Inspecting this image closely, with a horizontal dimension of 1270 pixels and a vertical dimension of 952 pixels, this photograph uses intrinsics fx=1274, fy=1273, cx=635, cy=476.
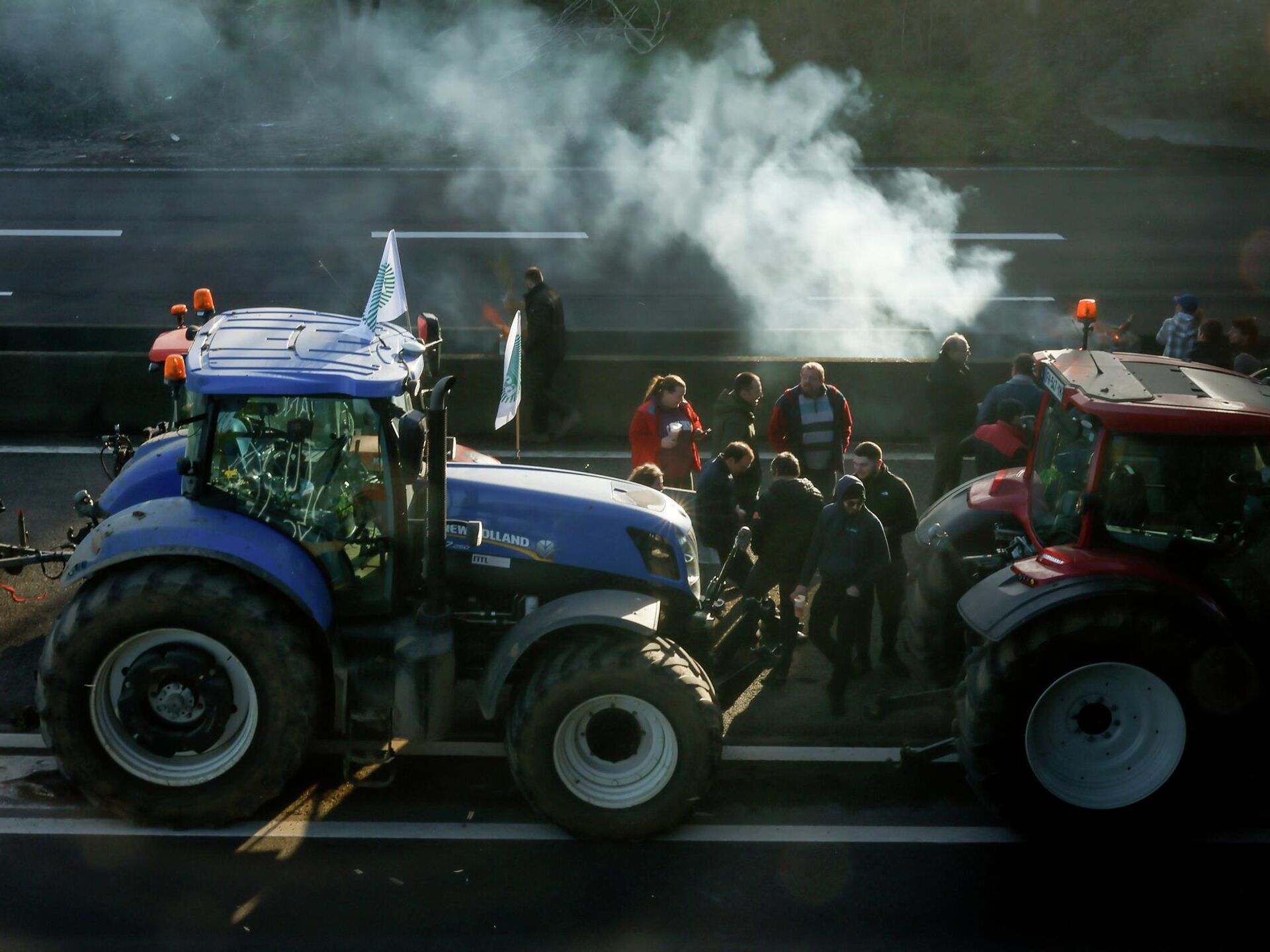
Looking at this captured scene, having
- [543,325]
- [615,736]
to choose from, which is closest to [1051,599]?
[615,736]

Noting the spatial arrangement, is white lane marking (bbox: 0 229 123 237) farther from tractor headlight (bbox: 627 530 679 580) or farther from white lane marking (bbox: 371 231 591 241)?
tractor headlight (bbox: 627 530 679 580)

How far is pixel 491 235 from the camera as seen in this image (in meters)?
18.4

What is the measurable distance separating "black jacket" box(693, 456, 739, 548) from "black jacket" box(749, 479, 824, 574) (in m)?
0.36

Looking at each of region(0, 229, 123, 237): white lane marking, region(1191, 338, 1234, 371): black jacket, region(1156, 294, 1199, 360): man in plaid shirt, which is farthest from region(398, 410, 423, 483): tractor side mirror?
region(0, 229, 123, 237): white lane marking

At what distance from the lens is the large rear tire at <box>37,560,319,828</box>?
19.2ft

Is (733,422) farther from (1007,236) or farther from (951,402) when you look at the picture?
(1007,236)

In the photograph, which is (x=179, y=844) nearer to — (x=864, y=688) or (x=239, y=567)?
(x=239, y=567)

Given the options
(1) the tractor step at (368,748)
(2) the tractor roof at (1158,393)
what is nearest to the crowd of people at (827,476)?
(2) the tractor roof at (1158,393)

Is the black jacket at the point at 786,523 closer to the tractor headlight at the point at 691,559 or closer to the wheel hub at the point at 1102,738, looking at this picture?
the tractor headlight at the point at 691,559

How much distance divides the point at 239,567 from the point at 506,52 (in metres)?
19.6

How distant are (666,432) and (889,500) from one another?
1745 millimetres

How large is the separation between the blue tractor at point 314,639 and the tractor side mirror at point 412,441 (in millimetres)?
59

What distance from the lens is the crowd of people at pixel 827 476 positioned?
7.43 m

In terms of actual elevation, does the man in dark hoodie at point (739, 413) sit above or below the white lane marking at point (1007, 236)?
below
